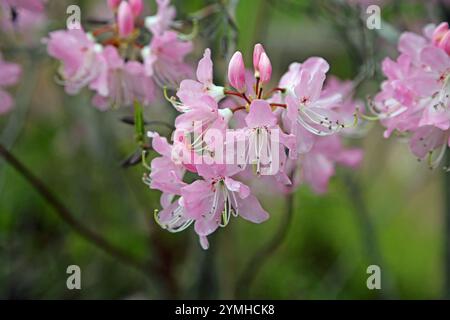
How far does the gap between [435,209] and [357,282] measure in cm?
93

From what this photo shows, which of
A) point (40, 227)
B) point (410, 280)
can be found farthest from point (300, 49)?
point (40, 227)

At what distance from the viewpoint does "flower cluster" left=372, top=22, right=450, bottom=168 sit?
2.95 ft

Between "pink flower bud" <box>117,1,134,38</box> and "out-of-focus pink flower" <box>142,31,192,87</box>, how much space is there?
4 centimetres

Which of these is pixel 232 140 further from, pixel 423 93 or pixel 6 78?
pixel 6 78

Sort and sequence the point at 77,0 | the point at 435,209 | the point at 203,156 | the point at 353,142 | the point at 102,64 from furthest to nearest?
1. the point at 435,209
2. the point at 353,142
3. the point at 77,0
4. the point at 102,64
5. the point at 203,156

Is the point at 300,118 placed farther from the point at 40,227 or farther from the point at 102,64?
the point at 40,227

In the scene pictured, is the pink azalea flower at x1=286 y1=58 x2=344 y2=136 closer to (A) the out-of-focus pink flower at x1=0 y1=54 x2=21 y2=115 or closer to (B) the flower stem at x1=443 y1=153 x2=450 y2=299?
(A) the out-of-focus pink flower at x1=0 y1=54 x2=21 y2=115

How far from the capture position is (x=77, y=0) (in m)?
1.84

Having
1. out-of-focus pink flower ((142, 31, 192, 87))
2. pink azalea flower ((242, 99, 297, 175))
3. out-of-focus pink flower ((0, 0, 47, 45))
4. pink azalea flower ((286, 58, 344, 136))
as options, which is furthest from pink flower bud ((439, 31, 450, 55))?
out-of-focus pink flower ((0, 0, 47, 45))

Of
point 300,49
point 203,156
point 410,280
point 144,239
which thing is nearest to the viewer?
point 203,156

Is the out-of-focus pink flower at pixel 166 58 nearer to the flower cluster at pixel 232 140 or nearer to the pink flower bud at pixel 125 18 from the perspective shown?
the pink flower bud at pixel 125 18

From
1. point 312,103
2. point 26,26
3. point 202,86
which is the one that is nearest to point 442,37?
point 312,103

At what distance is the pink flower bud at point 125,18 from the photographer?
1053mm
